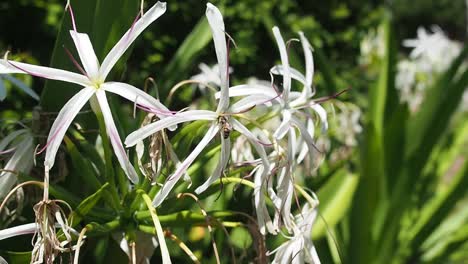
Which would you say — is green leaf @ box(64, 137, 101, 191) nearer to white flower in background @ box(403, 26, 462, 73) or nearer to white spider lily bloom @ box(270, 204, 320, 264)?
white spider lily bloom @ box(270, 204, 320, 264)

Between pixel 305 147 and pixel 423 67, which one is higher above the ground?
pixel 423 67

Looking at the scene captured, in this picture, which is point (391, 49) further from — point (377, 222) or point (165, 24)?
point (165, 24)

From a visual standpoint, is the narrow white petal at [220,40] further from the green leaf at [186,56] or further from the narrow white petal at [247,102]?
the green leaf at [186,56]

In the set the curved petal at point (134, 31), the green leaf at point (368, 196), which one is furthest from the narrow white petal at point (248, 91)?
the green leaf at point (368, 196)

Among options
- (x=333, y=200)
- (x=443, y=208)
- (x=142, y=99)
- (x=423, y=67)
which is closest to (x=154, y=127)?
(x=142, y=99)

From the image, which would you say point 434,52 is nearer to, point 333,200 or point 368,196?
point 368,196

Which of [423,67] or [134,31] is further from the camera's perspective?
[423,67]
